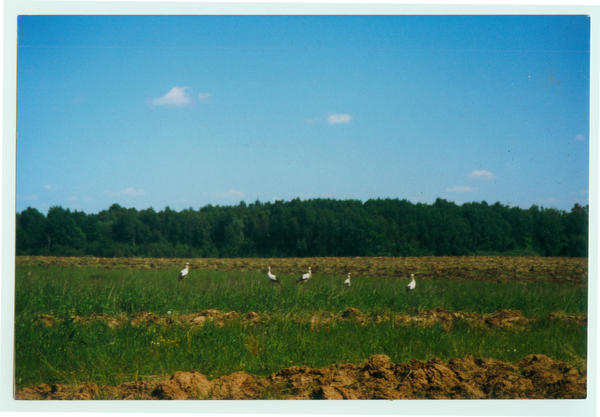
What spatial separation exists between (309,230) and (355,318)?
171 centimetres

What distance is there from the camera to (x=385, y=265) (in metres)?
7.64

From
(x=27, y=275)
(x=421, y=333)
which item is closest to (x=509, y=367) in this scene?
(x=421, y=333)

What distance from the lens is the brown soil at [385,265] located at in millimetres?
6713

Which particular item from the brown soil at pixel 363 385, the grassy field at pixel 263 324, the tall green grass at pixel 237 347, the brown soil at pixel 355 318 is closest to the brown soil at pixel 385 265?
the grassy field at pixel 263 324

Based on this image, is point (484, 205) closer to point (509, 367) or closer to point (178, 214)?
point (509, 367)

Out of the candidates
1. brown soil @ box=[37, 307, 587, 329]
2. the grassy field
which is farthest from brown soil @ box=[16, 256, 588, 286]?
brown soil @ box=[37, 307, 587, 329]

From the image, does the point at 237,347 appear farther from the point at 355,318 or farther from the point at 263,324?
the point at 355,318

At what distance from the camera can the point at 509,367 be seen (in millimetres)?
4438

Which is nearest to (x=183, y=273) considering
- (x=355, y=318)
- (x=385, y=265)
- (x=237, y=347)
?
(x=237, y=347)

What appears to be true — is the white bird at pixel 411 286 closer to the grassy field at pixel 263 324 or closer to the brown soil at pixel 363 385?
the grassy field at pixel 263 324

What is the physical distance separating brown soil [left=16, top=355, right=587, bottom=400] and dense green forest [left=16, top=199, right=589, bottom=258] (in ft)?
5.88

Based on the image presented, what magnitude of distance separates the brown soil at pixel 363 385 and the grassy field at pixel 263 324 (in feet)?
0.84

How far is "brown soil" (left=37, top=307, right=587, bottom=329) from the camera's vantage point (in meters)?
5.69

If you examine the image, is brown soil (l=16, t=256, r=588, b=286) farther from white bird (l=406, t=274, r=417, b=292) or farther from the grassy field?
white bird (l=406, t=274, r=417, b=292)
